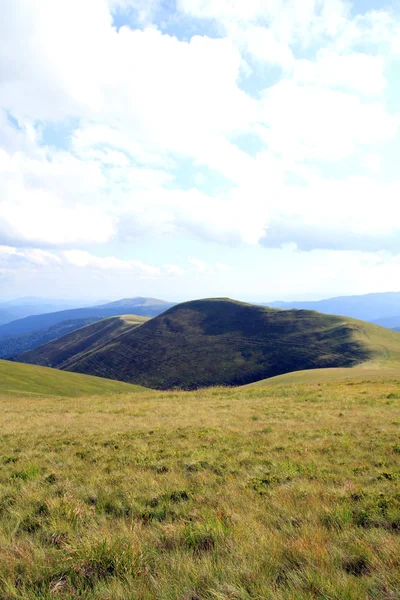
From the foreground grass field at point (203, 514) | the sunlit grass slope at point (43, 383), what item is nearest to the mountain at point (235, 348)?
the sunlit grass slope at point (43, 383)

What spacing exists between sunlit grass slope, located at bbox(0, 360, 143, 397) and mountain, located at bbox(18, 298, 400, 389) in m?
74.1

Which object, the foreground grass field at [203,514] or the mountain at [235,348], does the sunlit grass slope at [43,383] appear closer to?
the foreground grass field at [203,514]

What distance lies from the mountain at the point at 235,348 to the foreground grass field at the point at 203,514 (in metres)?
104

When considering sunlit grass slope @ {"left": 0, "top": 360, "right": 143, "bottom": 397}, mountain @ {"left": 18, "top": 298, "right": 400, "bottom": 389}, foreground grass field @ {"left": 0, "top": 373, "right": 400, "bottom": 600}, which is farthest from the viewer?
mountain @ {"left": 18, "top": 298, "right": 400, "bottom": 389}

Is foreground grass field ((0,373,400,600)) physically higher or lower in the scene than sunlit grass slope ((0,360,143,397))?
higher

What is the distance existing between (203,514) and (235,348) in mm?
147490

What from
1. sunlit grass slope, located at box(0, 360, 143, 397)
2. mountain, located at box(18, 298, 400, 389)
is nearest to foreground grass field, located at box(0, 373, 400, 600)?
sunlit grass slope, located at box(0, 360, 143, 397)

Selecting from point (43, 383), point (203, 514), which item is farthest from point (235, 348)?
point (203, 514)

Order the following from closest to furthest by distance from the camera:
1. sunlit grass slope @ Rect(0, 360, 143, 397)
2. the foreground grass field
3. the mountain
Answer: the foreground grass field
sunlit grass slope @ Rect(0, 360, 143, 397)
the mountain

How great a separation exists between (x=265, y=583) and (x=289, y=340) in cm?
15042

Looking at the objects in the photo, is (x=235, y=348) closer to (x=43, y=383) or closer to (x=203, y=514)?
(x=43, y=383)

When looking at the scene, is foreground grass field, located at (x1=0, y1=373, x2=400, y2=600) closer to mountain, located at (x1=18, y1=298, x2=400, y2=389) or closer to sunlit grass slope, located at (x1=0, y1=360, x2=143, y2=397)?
sunlit grass slope, located at (x1=0, y1=360, x2=143, y2=397)

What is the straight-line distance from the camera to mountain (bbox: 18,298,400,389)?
122 m

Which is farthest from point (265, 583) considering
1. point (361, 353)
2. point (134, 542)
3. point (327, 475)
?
point (361, 353)
